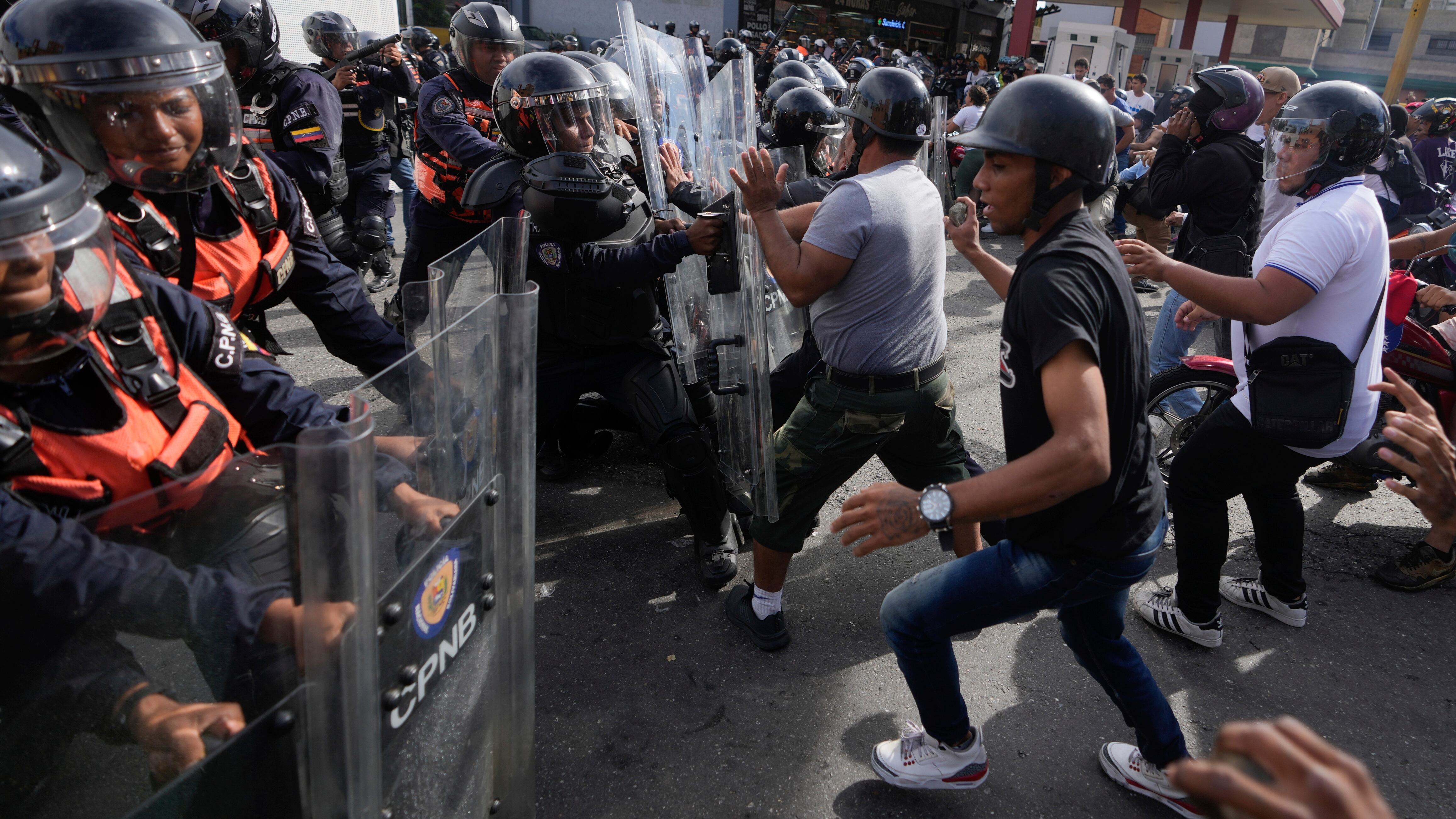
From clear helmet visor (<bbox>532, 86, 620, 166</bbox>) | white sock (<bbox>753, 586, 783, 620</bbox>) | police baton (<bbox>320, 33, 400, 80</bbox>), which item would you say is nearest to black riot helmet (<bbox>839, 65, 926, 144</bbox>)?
clear helmet visor (<bbox>532, 86, 620, 166</bbox>)

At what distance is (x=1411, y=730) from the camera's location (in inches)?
104

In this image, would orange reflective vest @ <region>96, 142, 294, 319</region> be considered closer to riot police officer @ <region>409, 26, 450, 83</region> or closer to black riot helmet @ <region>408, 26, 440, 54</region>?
riot police officer @ <region>409, 26, 450, 83</region>

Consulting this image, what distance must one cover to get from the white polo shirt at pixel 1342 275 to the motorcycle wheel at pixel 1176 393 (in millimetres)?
1166

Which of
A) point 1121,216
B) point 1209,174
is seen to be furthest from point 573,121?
point 1121,216

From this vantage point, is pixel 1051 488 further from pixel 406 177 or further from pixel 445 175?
pixel 406 177

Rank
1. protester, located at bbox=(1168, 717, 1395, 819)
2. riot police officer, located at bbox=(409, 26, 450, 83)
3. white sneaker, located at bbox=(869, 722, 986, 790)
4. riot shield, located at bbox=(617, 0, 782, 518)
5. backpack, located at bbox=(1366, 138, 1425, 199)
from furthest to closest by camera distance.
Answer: riot police officer, located at bbox=(409, 26, 450, 83) → backpack, located at bbox=(1366, 138, 1425, 199) → riot shield, located at bbox=(617, 0, 782, 518) → white sneaker, located at bbox=(869, 722, 986, 790) → protester, located at bbox=(1168, 717, 1395, 819)

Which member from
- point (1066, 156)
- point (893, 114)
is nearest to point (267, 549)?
point (1066, 156)

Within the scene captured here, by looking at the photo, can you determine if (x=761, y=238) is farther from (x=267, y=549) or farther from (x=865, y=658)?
(x=267, y=549)

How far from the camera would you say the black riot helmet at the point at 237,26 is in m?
3.52

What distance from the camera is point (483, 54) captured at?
17.0ft

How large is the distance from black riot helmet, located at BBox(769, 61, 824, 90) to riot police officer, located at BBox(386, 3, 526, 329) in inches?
67.3

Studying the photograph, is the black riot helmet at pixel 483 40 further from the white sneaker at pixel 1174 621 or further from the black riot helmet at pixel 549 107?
the white sneaker at pixel 1174 621

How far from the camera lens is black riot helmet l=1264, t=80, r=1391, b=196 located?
2.55 metres

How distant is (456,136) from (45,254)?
3.68 metres
